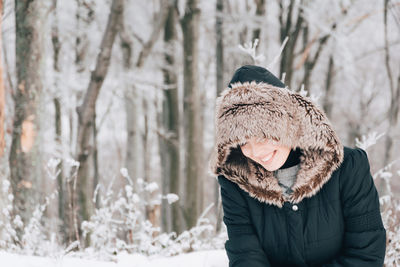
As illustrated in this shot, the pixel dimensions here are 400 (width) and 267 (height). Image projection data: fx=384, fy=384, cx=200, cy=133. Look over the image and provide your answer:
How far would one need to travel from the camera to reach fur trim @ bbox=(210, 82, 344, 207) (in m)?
1.68

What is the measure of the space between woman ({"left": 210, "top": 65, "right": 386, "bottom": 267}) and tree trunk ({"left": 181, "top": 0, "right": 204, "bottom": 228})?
4.38 meters

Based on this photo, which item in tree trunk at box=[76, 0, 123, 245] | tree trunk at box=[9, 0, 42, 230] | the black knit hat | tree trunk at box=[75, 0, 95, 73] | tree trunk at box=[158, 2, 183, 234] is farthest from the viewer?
tree trunk at box=[75, 0, 95, 73]

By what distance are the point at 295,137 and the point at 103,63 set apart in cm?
280

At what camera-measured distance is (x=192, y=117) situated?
633 centimetres

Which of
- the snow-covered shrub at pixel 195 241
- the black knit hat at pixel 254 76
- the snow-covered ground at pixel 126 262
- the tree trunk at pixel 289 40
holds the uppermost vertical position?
the tree trunk at pixel 289 40

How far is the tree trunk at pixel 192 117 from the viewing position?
6.30m

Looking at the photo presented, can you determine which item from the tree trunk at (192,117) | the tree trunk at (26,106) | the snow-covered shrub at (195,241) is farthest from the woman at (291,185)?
the tree trunk at (192,117)

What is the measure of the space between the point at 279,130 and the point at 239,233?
585 mm

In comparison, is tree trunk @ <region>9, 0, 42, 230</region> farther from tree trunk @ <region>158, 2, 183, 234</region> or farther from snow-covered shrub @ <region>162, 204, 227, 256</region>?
tree trunk @ <region>158, 2, 183, 234</region>

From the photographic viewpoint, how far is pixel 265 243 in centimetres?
190

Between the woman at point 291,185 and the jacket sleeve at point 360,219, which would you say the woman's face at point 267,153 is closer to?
the woman at point 291,185

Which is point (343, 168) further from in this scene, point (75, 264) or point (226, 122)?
point (75, 264)

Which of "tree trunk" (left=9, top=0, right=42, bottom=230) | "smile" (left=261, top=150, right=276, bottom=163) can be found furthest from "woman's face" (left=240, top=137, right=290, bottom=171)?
"tree trunk" (left=9, top=0, right=42, bottom=230)

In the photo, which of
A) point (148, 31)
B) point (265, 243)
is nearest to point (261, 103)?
point (265, 243)
